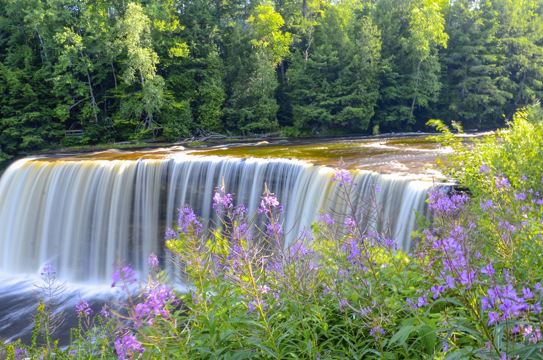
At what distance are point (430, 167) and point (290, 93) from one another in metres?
20.2

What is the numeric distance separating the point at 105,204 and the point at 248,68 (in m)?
18.5

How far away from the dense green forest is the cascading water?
10875 millimetres

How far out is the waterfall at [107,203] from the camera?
1257 cm

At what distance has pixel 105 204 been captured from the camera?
43.0ft

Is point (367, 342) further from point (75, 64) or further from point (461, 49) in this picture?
point (461, 49)

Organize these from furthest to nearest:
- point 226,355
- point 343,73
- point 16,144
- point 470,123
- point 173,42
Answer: point 470,123 < point 343,73 < point 173,42 < point 16,144 < point 226,355

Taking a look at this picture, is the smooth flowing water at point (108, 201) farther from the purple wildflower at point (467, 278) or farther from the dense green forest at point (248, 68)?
the dense green forest at point (248, 68)

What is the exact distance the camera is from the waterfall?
12.6m

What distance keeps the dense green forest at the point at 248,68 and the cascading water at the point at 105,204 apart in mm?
10875

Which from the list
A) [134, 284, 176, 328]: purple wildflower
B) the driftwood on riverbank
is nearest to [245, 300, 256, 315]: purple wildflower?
[134, 284, 176, 328]: purple wildflower

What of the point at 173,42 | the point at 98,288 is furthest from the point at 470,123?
the point at 98,288

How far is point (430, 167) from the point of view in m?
11.0

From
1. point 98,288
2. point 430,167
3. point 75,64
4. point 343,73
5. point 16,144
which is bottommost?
point 98,288

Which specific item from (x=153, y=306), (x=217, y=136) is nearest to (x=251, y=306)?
(x=153, y=306)
